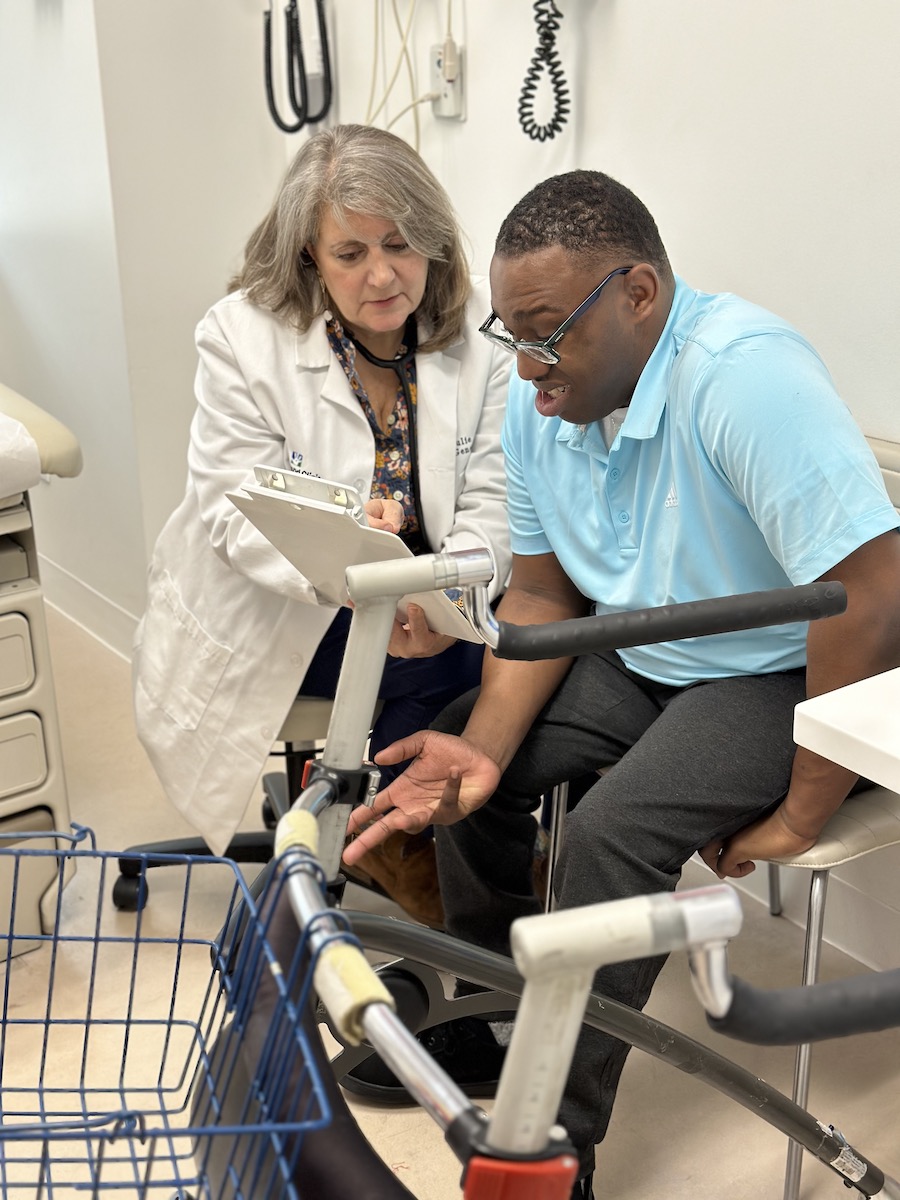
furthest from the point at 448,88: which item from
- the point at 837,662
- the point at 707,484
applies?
the point at 837,662

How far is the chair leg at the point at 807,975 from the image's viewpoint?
147 centimetres

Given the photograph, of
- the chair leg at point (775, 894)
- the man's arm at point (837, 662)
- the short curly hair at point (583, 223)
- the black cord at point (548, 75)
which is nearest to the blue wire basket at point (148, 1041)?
the man's arm at point (837, 662)

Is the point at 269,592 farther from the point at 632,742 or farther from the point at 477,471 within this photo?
the point at 632,742

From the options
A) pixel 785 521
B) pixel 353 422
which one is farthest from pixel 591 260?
pixel 353 422

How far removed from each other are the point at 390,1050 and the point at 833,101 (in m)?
1.49

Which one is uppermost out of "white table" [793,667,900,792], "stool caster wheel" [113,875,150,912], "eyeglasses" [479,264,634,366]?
"eyeglasses" [479,264,634,366]

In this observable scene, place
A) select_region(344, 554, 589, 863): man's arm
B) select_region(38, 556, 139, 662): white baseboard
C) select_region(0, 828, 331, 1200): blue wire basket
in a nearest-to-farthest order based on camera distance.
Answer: select_region(0, 828, 331, 1200): blue wire basket
select_region(344, 554, 589, 863): man's arm
select_region(38, 556, 139, 662): white baseboard

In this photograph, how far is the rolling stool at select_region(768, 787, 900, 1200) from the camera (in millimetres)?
1393

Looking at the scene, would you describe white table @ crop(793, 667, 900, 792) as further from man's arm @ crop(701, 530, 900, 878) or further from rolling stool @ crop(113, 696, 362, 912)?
rolling stool @ crop(113, 696, 362, 912)

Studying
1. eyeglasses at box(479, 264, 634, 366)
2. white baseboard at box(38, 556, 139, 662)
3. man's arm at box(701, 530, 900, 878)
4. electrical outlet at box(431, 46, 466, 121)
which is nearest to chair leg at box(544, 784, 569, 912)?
man's arm at box(701, 530, 900, 878)

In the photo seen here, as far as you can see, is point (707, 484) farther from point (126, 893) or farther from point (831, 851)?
point (126, 893)

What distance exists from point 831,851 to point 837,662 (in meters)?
0.21

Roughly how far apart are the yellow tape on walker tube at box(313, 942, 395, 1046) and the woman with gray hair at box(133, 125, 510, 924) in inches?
41.8

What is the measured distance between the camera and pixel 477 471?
192 centimetres
